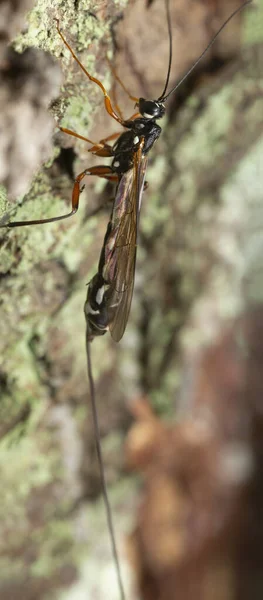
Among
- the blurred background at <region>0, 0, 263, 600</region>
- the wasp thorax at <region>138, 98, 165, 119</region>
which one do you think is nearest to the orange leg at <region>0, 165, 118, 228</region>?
the blurred background at <region>0, 0, 263, 600</region>

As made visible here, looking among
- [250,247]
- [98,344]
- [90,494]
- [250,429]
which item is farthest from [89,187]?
[250,429]

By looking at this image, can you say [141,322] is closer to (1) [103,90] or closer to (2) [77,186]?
(2) [77,186]

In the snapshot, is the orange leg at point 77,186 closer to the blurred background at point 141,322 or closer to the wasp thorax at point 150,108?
the blurred background at point 141,322

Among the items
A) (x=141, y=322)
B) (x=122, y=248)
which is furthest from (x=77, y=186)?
(x=141, y=322)

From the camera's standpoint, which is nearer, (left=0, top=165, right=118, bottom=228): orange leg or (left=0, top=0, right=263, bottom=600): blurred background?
(left=0, top=0, right=263, bottom=600): blurred background

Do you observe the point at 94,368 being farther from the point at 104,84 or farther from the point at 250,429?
the point at 104,84

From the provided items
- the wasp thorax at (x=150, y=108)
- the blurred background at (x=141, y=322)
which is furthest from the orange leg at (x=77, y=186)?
the wasp thorax at (x=150, y=108)

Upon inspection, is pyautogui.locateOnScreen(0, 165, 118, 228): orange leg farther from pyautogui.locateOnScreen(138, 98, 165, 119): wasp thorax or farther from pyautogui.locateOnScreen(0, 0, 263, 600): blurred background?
pyautogui.locateOnScreen(138, 98, 165, 119): wasp thorax

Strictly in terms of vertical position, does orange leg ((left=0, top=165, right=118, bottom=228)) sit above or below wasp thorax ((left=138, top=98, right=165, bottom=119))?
below

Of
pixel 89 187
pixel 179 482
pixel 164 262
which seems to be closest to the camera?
pixel 89 187
